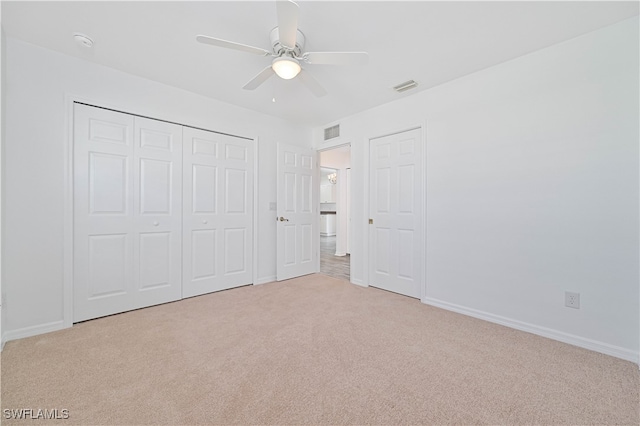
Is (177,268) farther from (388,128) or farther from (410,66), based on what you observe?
(410,66)

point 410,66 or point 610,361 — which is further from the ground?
point 410,66

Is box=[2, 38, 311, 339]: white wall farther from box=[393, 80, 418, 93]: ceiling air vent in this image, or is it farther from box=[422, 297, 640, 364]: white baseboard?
box=[422, 297, 640, 364]: white baseboard

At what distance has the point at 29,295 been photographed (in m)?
2.20

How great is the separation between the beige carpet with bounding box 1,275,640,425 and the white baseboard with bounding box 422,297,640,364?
3.3 inches

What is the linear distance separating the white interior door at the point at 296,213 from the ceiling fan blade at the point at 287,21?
2222 mm

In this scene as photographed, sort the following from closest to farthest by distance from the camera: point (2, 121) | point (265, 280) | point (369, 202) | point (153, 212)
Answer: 1. point (2, 121)
2. point (153, 212)
3. point (369, 202)
4. point (265, 280)

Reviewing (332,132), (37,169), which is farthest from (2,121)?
(332,132)

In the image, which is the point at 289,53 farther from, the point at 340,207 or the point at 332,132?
the point at 340,207

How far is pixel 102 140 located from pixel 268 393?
2.78 metres

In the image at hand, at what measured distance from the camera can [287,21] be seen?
1520 millimetres

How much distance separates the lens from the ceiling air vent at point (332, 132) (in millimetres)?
4058

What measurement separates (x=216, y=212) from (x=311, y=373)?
2374mm

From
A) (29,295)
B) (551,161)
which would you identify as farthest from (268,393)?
(551,161)

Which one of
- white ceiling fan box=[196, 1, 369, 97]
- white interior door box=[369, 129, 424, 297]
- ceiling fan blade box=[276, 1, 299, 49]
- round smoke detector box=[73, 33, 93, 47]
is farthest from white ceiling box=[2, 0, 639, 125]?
white interior door box=[369, 129, 424, 297]
